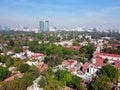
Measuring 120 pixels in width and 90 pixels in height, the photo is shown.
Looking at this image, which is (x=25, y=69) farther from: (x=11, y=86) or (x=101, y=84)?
(x=101, y=84)

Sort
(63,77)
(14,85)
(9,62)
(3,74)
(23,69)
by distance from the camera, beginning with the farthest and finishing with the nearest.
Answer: (9,62), (23,69), (3,74), (63,77), (14,85)

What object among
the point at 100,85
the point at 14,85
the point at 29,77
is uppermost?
the point at 14,85

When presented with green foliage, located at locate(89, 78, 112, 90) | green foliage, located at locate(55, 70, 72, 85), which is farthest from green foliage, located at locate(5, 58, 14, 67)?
green foliage, located at locate(89, 78, 112, 90)

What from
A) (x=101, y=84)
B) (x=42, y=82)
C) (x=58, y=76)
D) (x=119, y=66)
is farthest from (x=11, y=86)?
(x=119, y=66)

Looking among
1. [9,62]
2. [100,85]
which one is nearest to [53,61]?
[9,62]

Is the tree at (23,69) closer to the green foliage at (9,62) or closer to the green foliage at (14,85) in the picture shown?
the green foliage at (9,62)

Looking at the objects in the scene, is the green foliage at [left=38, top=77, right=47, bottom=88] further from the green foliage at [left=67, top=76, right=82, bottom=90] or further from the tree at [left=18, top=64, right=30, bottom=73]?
the tree at [left=18, top=64, right=30, bottom=73]

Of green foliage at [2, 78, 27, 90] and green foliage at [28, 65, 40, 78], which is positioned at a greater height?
green foliage at [2, 78, 27, 90]

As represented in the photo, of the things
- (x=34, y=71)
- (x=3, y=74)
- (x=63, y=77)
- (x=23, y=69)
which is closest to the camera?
(x=63, y=77)

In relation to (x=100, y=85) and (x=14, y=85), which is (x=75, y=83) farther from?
(x=14, y=85)

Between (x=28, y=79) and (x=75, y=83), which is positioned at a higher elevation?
(x=28, y=79)

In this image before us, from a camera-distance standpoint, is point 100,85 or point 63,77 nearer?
point 100,85
